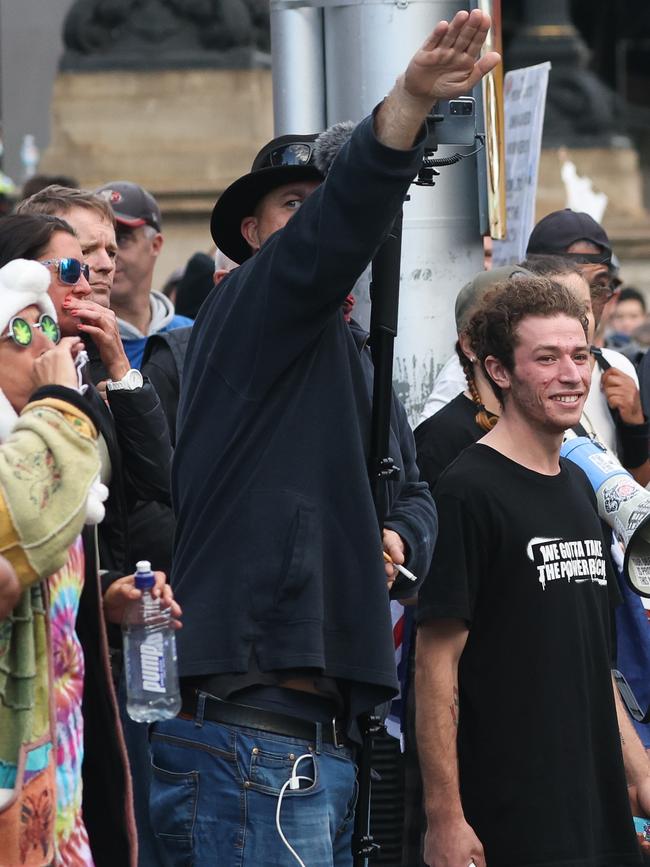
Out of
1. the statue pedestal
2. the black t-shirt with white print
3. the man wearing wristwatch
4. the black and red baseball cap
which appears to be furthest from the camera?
the statue pedestal

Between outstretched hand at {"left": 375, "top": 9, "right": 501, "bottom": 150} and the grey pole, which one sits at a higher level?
the grey pole

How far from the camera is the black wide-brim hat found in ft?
13.8

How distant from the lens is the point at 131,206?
21.9 ft

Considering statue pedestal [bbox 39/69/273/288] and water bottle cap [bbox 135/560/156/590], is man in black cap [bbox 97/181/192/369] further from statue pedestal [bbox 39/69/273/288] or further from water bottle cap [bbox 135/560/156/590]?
statue pedestal [bbox 39/69/273/288]

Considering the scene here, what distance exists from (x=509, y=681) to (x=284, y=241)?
132 centimetres

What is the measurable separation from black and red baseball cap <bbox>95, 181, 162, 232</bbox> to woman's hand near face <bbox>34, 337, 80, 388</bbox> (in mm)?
3201

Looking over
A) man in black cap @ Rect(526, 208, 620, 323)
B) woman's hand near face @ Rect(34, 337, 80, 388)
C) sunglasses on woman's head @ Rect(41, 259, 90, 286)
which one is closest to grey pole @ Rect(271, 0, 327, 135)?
man in black cap @ Rect(526, 208, 620, 323)

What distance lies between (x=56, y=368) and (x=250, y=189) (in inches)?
39.5

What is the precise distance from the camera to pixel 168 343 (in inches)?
218

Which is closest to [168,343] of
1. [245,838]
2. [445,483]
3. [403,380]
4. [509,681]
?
[403,380]

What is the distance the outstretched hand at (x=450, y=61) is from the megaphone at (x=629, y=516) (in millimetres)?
1706

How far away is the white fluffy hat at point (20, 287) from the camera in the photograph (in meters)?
3.46

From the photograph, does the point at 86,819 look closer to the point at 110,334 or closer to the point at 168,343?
the point at 110,334

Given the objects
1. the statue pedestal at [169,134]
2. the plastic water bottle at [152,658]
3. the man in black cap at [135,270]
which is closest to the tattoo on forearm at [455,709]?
the plastic water bottle at [152,658]
